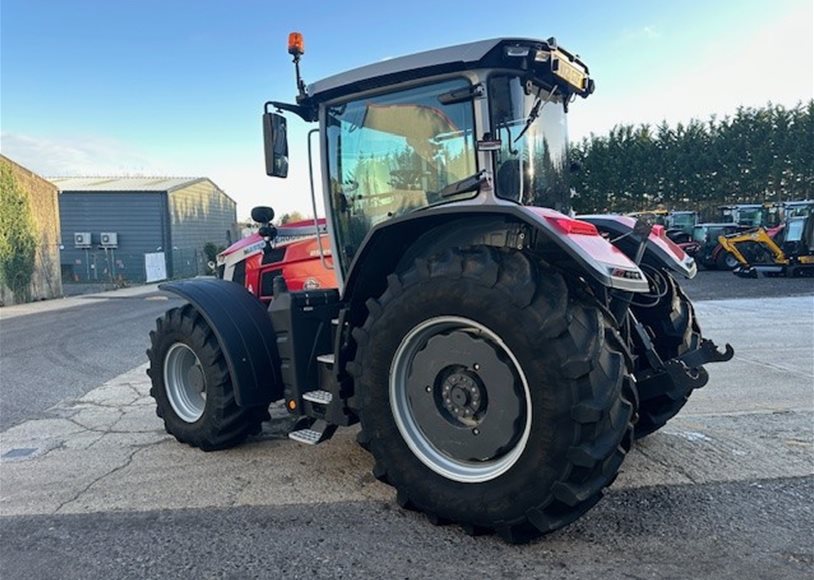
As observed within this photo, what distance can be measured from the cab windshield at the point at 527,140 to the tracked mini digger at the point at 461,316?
0.05 ft

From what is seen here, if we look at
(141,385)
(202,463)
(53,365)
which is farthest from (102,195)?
(202,463)

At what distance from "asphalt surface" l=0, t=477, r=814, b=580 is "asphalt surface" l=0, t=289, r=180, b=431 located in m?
2.93

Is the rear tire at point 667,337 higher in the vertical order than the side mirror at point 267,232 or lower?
lower

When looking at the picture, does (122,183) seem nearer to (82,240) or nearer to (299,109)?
(82,240)

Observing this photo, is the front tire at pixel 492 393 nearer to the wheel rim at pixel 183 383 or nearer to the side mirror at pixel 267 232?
the wheel rim at pixel 183 383

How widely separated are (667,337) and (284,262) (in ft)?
9.40

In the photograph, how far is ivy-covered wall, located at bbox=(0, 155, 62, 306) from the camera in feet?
60.3

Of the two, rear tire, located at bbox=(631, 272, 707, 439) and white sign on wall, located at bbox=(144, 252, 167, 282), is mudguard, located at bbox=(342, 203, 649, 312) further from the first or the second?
white sign on wall, located at bbox=(144, 252, 167, 282)

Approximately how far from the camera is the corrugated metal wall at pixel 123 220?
105 feet

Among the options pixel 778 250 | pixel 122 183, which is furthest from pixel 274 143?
pixel 122 183

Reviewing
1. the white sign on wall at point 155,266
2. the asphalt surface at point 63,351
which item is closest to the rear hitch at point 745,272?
the asphalt surface at point 63,351

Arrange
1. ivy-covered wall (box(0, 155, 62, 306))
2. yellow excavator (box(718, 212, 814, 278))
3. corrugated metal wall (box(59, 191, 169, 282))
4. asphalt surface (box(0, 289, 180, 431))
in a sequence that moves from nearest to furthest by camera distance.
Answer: asphalt surface (box(0, 289, 180, 431))
ivy-covered wall (box(0, 155, 62, 306))
yellow excavator (box(718, 212, 814, 278))
corrugated metal wall (box(59, 191, 169, 282))

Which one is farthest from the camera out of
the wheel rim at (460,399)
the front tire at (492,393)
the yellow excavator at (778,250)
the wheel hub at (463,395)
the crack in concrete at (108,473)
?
the yellow excavator at (778,250)

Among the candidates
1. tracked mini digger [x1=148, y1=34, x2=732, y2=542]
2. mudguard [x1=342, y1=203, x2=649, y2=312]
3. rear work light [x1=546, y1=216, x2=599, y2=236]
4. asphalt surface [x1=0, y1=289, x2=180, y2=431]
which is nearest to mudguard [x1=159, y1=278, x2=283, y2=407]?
tracked mini digger [x1=148, y1=34, x2=732, y2=542]
